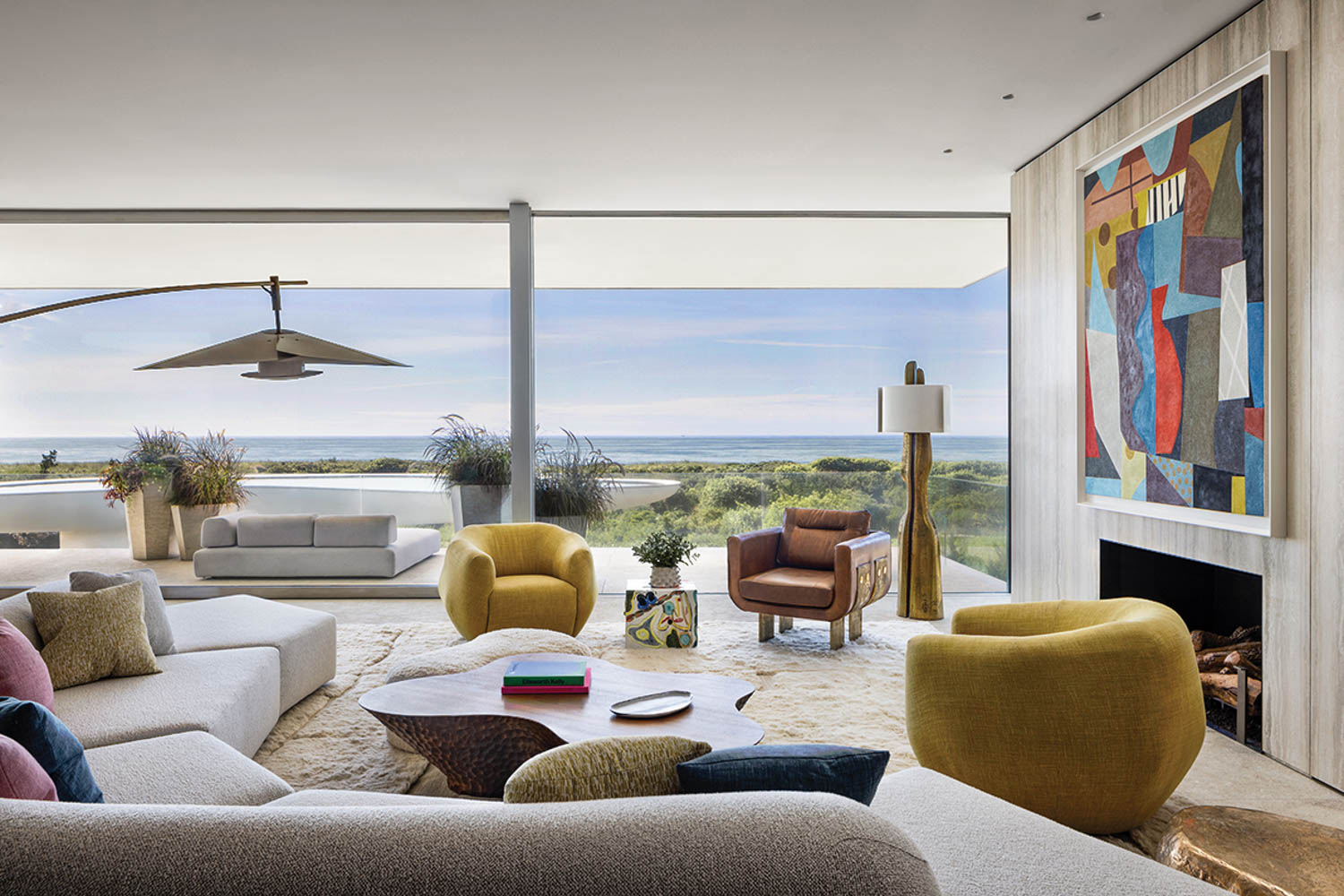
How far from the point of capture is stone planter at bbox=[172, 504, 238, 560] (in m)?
6.02

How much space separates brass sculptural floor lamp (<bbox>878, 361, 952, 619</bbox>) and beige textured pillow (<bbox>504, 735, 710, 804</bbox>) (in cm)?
436

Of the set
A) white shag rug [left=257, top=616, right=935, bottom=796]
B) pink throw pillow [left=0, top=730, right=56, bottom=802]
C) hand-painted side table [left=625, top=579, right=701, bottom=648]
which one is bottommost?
white shag rug [left=257, top=616, right=935, bottom=796]

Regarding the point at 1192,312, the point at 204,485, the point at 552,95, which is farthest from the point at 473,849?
the point at 204,485

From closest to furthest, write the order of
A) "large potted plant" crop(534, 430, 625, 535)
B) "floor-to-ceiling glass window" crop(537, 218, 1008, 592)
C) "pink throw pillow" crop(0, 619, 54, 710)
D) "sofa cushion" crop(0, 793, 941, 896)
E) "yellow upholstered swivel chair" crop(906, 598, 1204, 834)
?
"sofa cushion" crop(0, 793, 941, 896), "pink throw pillow" crop(0, 619, 54, 710), "yellow upholstered swivel chair" crop(906, 598, 1204, 834), "large potted plant" crop(534, 430, 625, 535), "floor-to-ceiling glass window" crop(537, 218, 1008, 592)

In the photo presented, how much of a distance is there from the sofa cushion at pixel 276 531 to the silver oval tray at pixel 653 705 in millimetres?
4167

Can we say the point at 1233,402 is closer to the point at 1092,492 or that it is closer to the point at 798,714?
the point at 1092,492

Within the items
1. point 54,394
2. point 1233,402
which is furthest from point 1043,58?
point 54,394

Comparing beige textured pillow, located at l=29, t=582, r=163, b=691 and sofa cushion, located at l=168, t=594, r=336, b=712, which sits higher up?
beige textured pillow, located at l=29, t=582, r=163, b=691

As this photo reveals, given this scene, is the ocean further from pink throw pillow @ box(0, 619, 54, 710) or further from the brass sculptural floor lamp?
pink throw pillow @ box(0, 619, 54, 710)

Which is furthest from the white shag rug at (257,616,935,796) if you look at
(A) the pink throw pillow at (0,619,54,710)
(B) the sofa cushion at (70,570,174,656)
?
(A) the pink throw pillow at (0,619,54,710)

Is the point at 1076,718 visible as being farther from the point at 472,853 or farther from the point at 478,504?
the point at 478,504

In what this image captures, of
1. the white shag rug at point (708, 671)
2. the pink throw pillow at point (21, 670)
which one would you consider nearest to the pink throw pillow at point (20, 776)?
the pink throw pillow at point (21, 670)

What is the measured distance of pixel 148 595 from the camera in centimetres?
310

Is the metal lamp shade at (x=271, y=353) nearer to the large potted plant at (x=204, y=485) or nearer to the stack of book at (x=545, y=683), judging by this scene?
the stack of book at (x=545, y=683)
